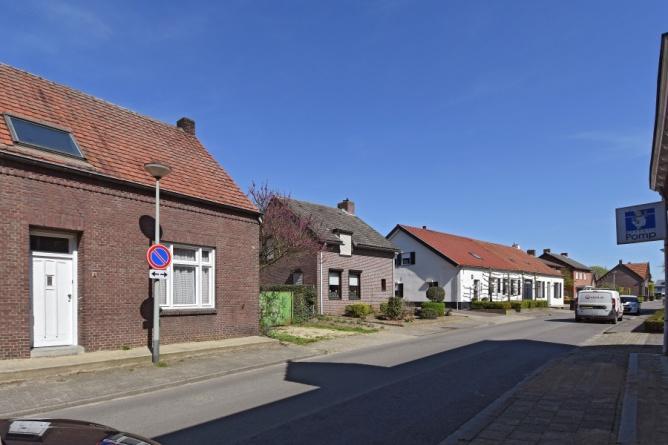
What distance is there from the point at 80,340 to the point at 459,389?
A: 8101mm

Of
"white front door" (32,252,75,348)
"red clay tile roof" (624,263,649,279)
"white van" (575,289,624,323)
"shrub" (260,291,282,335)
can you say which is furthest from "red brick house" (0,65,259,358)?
"red clay tile roof" (624,263,649,279)

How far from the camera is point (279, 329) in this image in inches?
784

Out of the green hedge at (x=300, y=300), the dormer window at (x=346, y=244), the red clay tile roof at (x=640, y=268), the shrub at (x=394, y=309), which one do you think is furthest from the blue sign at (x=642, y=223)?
the red clay tile roof at (x=640, y=268)

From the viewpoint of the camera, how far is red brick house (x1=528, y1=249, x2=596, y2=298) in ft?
225

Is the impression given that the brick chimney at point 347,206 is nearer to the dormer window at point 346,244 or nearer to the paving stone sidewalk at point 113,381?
the dormer window at point 346,244

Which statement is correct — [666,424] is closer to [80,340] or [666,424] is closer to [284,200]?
[80,340]

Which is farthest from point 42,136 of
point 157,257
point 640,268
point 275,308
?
point 640,268

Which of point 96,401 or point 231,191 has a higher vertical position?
point 231,191

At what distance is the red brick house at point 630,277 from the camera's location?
9312 centimetres

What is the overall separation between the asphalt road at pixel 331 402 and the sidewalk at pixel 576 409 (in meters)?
0.47

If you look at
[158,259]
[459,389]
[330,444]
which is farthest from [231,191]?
[330,444]

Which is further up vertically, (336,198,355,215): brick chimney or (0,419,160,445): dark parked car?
(336,198,355,215): brick chimney

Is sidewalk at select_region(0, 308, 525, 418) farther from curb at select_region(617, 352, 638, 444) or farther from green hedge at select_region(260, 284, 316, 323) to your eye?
curb at select_region(617, 352, 638, 444)

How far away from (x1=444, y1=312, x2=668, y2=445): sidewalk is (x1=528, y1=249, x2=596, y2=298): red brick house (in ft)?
196
